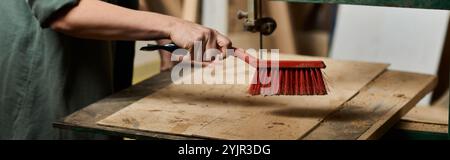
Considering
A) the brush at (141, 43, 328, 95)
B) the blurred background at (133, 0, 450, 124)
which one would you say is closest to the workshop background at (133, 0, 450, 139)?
the blurred background at (133, 0, 450, 124)

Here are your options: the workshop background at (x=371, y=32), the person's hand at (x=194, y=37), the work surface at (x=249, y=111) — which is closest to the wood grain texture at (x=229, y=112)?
the work surface at (x=249, y=111)

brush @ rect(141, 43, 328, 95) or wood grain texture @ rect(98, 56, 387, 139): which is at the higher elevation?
brush @ rect(141, 43, 328, 95)

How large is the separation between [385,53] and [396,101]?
1.39 metres

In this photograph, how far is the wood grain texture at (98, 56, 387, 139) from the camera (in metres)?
1.56

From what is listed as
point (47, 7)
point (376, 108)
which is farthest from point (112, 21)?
point (376, 108)

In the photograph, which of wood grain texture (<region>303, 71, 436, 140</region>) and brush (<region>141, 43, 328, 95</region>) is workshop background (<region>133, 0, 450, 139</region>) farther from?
brush (<region>141, 43, 328, 95</region>)

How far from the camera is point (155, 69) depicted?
3986 mm

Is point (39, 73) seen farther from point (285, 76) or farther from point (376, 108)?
point (376, 108)

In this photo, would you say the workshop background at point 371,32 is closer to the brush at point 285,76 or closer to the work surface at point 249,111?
the work surface at point 249,111

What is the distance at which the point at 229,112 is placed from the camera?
1694 mm

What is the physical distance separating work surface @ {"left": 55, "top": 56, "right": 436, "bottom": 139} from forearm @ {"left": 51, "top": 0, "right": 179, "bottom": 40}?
19 centimetres

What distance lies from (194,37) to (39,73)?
1.43ft
